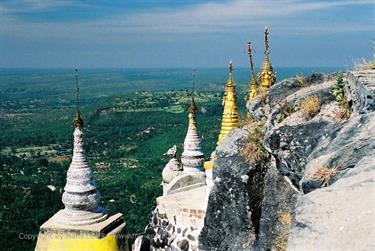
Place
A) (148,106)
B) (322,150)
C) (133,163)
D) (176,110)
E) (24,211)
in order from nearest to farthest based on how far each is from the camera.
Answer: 1. (322,150)
2. (24,211)
3. (133,163)
4. (176,110)
5. (148,106)

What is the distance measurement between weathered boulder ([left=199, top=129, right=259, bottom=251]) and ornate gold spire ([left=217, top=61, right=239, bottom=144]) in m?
4.15

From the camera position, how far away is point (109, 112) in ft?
348

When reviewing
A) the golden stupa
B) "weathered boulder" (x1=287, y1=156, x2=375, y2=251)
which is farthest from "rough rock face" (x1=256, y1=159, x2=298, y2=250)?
the golden stupa

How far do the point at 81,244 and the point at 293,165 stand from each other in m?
4.67

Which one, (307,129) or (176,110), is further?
(176,110)

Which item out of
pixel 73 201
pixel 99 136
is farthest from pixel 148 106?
pixel 73 201

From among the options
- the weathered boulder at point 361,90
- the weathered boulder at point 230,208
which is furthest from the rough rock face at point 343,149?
the weathered boulder at point 230,208

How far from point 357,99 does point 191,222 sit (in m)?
4.17

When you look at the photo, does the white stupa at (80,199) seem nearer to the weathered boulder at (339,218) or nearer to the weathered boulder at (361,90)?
the weathered boulder at (361,90)

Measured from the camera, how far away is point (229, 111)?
11633mm

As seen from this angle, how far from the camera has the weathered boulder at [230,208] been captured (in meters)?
7.02

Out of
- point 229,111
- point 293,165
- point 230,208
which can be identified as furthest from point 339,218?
point 229,111

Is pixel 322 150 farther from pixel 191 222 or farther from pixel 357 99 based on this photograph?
pixel 191 222

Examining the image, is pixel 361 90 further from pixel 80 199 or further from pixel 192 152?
pixel 192 152
